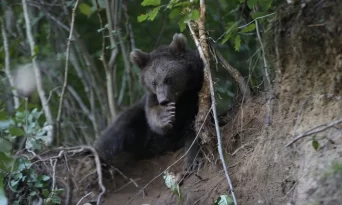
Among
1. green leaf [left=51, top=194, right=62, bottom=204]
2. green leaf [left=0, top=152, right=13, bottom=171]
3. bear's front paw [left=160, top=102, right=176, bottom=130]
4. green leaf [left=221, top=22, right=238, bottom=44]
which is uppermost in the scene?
green leaf [left=221, top=22, right=238, bottom=44]

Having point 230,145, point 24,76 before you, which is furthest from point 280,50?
point 24,76

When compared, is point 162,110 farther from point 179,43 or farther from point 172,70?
point 179,43

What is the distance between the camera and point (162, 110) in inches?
286

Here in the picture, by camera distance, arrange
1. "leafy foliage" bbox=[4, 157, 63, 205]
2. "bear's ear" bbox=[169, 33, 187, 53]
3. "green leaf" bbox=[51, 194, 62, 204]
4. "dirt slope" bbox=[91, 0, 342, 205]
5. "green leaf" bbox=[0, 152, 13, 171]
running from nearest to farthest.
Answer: "dirt slope" bbox=[91, 0, 342, 205], "green leaf" bbox=[0, 152, 13, 171], "green leaf" bbox=[51, 194, 62, 204], "leafy foliage" bbox=[4, 157, 63, 205], "bear's ear" bbox=[169, 33, 187, 53]

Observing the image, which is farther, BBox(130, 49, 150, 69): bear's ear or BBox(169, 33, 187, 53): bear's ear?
BBox(130, 49, 150, 69): bear's ear

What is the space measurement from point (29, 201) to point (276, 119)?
3064 millimetres

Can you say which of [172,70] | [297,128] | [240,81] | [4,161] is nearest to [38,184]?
[4,161]

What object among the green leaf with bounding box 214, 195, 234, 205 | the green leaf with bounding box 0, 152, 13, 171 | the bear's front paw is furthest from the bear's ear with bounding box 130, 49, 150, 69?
the green leaf with bounding box 214, 195, 234, 205

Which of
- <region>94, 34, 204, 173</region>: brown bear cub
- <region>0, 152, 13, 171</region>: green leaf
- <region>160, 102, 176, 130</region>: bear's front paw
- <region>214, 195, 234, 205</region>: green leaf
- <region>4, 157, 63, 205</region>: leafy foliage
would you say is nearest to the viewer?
<region>214, 195, 234, 205</region>: green leaf

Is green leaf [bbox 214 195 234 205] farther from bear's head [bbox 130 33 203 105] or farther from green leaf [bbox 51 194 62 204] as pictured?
bear's head [bbox 130 33 203 105]

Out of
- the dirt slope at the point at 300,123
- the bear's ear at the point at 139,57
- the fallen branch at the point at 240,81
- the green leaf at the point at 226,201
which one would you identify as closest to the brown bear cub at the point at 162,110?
the bear's ear at the point at 139,57

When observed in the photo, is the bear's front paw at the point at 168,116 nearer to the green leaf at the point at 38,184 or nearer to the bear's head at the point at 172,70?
the bear's head at the point at 172,70

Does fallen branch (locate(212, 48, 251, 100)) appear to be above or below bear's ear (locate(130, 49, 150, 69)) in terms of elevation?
below

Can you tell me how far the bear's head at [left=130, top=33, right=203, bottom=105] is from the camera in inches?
289
